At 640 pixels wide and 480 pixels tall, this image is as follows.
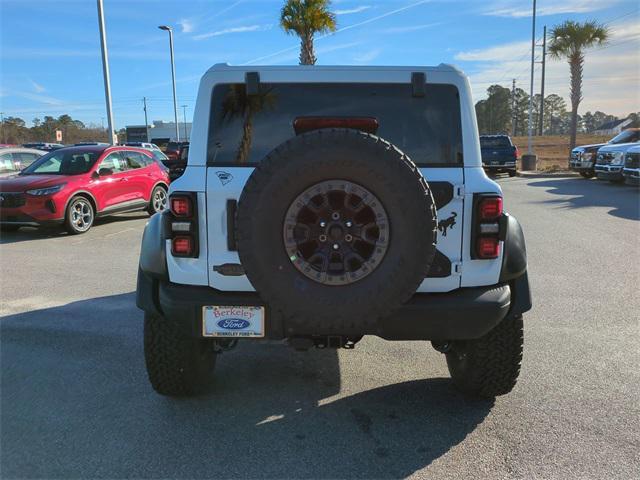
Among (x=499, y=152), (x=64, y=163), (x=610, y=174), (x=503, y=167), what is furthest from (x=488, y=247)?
(x=503, y=167)

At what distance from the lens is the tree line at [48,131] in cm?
8156

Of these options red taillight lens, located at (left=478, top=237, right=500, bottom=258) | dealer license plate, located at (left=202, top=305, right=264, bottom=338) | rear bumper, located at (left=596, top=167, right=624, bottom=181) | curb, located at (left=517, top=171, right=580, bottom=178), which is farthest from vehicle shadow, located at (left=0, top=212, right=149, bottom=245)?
curb, located at (left=517, top=171, right=580, bottom=178)

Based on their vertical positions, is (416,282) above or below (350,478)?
above

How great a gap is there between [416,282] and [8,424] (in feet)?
8.19

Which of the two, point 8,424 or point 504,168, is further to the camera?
point 504,168

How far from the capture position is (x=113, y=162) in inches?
426

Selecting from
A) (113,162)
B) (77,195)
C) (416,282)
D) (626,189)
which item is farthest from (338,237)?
(626,189)

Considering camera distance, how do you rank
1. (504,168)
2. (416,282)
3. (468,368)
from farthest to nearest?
(504,168) → (468,368) → (416,282)

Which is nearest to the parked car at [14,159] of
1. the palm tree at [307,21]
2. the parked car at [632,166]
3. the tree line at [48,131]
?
the palm tree at [307,21]

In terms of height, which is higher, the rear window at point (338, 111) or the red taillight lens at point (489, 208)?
the rear window at point (338, 111)

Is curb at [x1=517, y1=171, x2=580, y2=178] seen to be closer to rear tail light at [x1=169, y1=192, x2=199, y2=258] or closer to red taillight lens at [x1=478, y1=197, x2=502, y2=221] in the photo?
red taillight lens at [x1=478, y1=197, x2=502, y2=221]

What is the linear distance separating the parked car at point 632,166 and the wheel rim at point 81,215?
13843 millimetres

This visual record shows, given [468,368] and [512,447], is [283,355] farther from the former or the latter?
[512,447]

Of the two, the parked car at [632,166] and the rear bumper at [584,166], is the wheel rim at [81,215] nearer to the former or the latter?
the parked car at [632,166]
